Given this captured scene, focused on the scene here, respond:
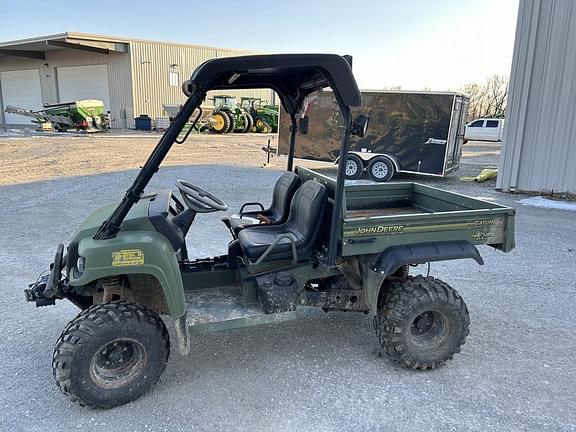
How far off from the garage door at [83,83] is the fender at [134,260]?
30879mm

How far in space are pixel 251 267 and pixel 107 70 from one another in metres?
30.8

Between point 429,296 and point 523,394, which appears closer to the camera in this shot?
point 523,394

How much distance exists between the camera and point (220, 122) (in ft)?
86.3

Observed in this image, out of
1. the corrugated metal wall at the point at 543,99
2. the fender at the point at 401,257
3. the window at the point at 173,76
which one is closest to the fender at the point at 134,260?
the fender at the point at 401,257

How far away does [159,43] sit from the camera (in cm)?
3027

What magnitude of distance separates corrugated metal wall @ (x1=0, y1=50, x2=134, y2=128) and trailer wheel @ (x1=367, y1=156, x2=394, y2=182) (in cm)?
2184

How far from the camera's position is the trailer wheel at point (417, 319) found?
3.10m

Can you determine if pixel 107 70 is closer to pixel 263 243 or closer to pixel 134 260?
pixel 263 243

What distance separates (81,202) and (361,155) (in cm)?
726

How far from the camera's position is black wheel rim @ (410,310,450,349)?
10.5 ft

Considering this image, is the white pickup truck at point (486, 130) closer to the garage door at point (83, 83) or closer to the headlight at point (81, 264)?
the garage door at point (83, 83)

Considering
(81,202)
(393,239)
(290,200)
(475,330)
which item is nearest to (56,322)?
(290,200)

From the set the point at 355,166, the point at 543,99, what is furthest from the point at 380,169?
the point at 543,99

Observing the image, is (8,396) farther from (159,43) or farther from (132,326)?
(159,43)
